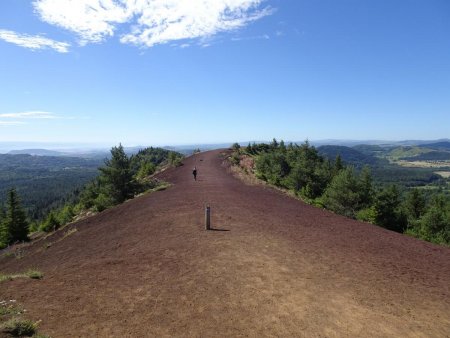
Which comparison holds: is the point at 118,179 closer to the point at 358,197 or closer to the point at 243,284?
the point at 243,284

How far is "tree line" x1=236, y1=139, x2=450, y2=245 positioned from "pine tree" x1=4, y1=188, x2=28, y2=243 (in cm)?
3542

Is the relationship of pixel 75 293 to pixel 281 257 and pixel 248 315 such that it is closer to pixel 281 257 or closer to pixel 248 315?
pixel 248 315

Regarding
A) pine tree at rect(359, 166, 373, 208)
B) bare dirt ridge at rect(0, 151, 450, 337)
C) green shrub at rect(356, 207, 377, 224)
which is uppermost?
bare dirt ridge at rect(0, 151, 450, 337)

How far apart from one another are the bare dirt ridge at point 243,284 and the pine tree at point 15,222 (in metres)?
42.4

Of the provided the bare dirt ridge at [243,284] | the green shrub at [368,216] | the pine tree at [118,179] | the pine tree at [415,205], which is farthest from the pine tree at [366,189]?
the pine tree at [118,179]

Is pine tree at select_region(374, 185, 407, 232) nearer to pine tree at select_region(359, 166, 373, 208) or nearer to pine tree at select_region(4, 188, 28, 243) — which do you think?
pine tree at select_region(359, 166, 373, 208)

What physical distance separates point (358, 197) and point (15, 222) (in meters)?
51.0

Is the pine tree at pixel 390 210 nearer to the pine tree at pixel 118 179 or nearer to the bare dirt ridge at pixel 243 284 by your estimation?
the bare dirt ridge at pixel 243 284

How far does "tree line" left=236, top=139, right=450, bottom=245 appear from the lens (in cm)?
3795

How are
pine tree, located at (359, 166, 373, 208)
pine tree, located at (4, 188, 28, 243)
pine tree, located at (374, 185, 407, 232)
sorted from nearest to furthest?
pine tree, located at (374, 185, 407, 232) < pine tree, located at (359, 166, 373, 208) < pine tree, located at (4, 188, 28, 243)

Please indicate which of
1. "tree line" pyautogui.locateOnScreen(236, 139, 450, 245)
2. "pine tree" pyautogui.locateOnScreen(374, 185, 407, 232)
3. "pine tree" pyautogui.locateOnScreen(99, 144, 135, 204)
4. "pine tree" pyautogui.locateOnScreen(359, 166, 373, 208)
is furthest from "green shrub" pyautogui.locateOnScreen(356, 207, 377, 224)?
"pine tree" pyautogui.locateOnScreen(99, 144, 135, 204)

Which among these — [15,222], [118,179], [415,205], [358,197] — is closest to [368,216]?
[358,197]

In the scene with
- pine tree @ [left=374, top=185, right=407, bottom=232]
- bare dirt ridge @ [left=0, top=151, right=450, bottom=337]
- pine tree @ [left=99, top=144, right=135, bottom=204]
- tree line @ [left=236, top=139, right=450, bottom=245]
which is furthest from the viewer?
pine tree @ [left=374, top=185, right=407, bottom=232]

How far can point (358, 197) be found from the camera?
39.8 meters
